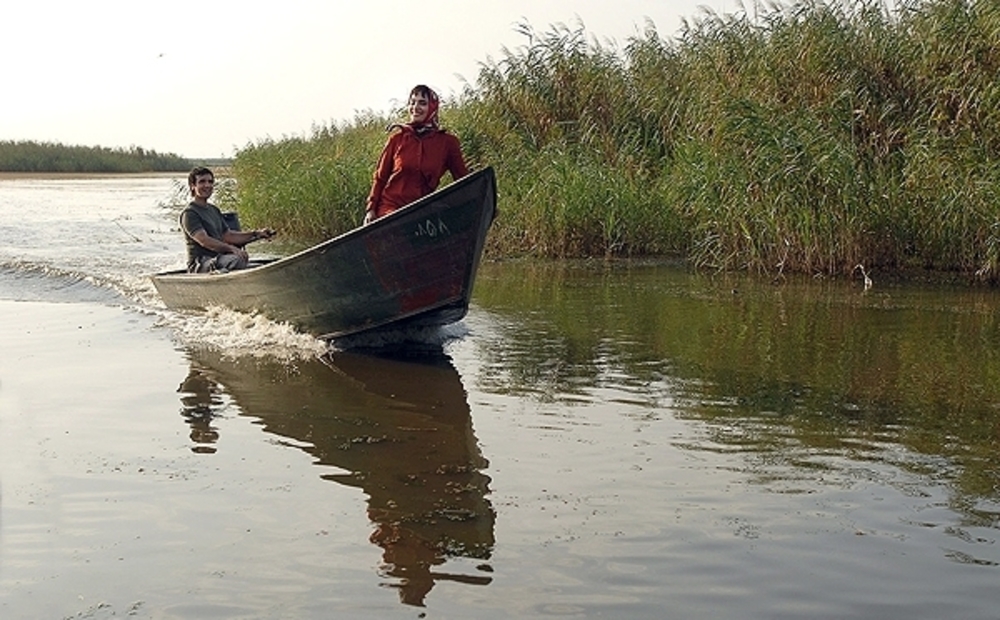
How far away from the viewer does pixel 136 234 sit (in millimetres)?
19938

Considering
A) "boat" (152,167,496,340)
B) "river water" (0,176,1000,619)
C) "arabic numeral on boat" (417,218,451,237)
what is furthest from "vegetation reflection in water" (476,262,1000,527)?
"arabic numeral on boat" (417,218,451,237)

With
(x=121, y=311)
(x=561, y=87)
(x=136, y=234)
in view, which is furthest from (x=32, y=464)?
(x=136, y=234)

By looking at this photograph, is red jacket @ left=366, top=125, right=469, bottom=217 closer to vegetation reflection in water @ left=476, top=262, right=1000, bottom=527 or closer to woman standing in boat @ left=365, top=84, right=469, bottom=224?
woman standing in boat @ left=365, top=84, right=469, bottom=224

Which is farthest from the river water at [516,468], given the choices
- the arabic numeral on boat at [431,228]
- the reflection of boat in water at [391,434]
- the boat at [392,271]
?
the arabic numeral on boat at [431,228]

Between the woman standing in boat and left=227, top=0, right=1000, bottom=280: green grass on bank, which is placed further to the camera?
left=227, top=0, right=1000, bottom=280: green grass on bank

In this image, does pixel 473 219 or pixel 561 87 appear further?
pixel 561 87

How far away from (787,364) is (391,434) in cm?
298

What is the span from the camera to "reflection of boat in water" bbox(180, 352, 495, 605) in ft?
14.0

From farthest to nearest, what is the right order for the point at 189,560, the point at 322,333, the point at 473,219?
the point at 322,333, the point at 473,219, the point at 189,560

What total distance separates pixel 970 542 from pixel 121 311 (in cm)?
841

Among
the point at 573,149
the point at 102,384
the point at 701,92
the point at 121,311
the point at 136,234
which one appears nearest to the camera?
the point at 102,384

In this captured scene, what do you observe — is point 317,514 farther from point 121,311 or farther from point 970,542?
point 121,311

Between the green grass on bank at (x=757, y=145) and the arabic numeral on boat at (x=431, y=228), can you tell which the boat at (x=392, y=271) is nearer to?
the arabic numeral on boat at (x=431, y=228)

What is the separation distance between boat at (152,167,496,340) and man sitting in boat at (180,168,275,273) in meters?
0.86
